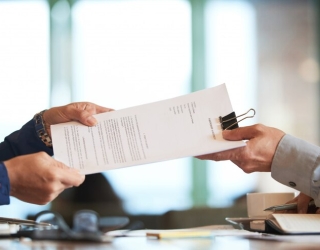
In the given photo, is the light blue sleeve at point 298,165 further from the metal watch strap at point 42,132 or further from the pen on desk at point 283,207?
the metal watch strap at point 42,132

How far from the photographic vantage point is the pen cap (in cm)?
161

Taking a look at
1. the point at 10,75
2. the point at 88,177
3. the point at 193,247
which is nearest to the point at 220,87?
the point at 193,247

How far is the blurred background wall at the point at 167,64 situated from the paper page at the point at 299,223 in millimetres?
2958

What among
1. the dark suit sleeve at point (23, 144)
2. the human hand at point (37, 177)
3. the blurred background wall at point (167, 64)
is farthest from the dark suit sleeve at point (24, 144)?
the blurred background wall at point (167, 64)

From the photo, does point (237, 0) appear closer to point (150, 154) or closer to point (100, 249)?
point (150, 154)

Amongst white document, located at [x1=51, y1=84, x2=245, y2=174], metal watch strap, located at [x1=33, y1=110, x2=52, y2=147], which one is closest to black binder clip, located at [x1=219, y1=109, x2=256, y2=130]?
white document, located at [x1=51, y1=84, x2=245, y2=174]

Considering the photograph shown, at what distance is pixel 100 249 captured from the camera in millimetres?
1027

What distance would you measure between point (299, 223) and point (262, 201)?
0.90ft

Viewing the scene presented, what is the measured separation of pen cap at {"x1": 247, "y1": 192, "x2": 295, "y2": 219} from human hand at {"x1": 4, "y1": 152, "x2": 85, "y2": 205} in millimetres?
573

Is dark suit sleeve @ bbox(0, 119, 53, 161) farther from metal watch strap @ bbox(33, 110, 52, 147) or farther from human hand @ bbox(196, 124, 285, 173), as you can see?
human hand @ bbox(196, 124, 285, 173)

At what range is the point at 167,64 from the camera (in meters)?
4.45

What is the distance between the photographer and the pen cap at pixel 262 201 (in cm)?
161

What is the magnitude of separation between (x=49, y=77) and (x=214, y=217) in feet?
7.08

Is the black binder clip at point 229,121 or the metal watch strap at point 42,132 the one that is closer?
the black binder clip at point 229,121
